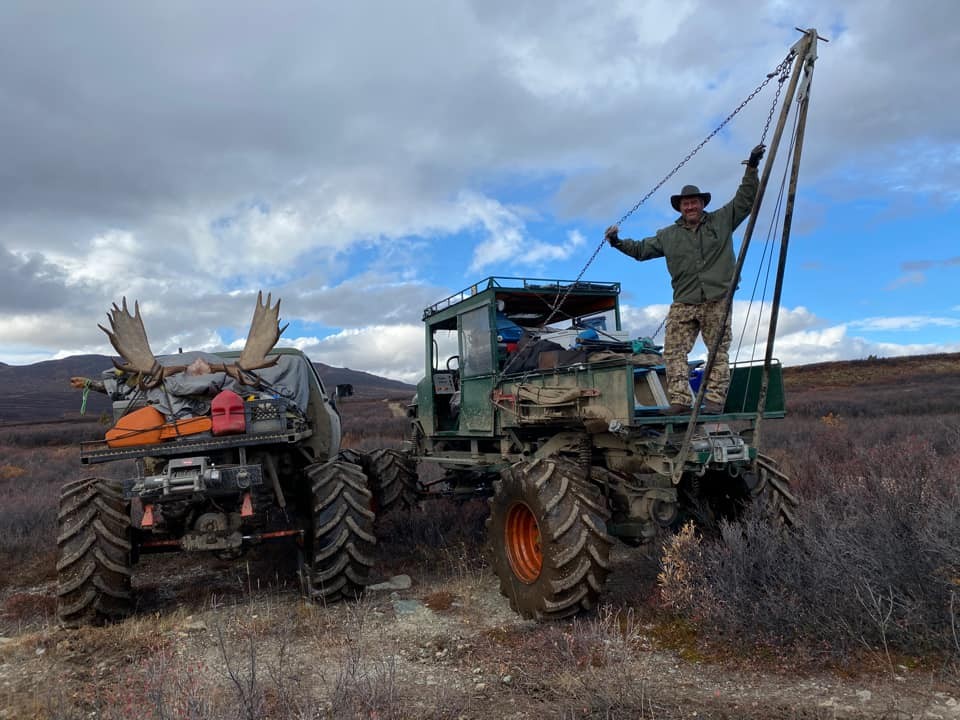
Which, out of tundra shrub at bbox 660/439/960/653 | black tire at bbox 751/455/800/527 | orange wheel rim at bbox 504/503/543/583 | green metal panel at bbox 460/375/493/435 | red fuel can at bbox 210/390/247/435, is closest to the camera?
tundra shrub at bbox 660/439/960/653

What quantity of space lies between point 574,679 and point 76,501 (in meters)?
4.49

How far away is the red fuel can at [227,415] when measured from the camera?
6262 mm

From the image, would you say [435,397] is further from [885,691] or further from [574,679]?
[885,691]

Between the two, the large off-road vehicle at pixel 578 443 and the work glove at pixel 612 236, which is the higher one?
the work glove at pixel 612 236

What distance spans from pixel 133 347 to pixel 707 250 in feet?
18.1

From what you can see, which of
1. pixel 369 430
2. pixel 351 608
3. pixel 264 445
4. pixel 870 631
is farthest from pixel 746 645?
pixel 369 430

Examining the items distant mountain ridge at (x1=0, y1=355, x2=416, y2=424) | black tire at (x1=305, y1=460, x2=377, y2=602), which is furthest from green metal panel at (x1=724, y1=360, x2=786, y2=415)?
distant mountain ridge at (x1=0, y1=355, x2=416, y2=424)

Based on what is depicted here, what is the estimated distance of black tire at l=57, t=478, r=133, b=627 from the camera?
18.5ft

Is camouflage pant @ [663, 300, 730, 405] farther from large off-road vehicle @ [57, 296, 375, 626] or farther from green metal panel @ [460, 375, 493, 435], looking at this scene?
large off-road vehicle @ [57, 296, 375, 626]

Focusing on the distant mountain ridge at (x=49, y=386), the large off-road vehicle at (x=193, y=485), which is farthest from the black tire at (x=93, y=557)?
the distant mountain ridge at (x=49, y=386)

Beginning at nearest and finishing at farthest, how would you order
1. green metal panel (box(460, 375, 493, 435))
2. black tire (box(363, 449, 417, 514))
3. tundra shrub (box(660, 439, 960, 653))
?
tundra shrub (box(660, 439, 960, 653)) < green metal panel (box(460, 375, 493, 435)) < black tire (box(363, 449, 417, 514))

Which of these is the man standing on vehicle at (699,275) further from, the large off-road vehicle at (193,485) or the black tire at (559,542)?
the large off-road vehicle at (193,485)

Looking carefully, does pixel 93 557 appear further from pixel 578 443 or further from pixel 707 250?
pixel 707 250

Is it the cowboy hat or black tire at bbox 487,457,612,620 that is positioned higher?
the cowboy hat
